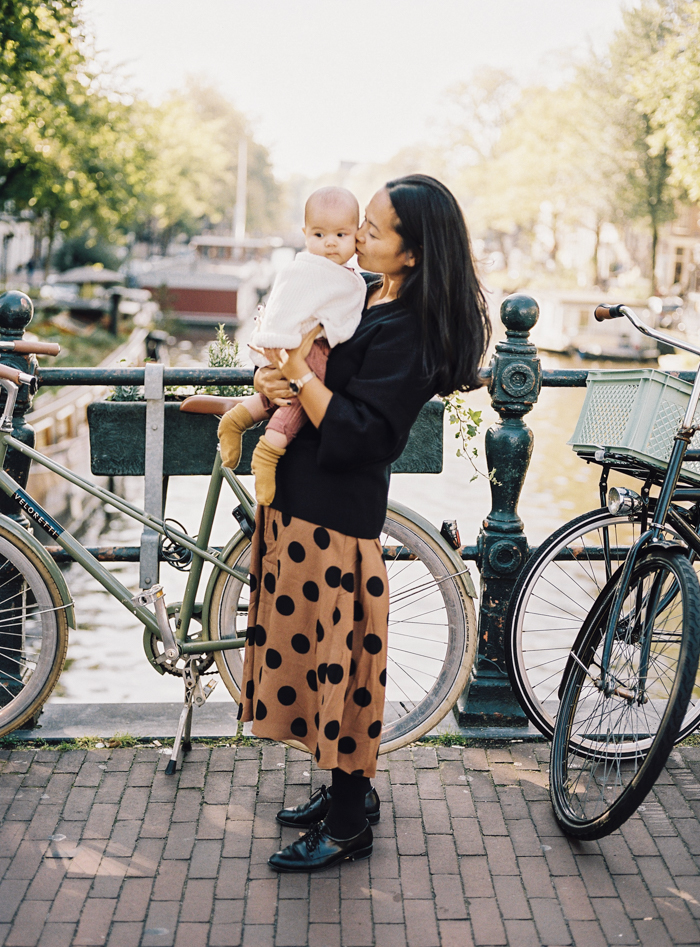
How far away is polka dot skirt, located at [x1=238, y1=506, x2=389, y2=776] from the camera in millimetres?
2393

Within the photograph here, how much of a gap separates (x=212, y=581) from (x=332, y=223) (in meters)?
1.25

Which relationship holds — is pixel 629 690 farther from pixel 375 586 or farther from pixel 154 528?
pixel 154 528

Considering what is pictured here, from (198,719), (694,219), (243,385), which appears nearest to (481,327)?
(243,385)

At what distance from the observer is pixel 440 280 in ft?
7.25

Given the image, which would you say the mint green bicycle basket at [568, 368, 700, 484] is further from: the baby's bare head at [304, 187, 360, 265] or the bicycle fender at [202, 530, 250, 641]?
the bicycle fender at [202, 530, 250, 641]

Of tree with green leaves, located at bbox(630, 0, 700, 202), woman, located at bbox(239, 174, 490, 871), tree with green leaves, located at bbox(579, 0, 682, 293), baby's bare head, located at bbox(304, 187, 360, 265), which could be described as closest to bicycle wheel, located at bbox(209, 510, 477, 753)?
woman, located at bbox(239, 174, 490, 871)

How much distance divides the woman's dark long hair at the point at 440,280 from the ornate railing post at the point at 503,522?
34.6 inches

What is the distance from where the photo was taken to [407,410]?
2254 millimetres

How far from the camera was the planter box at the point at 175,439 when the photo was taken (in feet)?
10.7

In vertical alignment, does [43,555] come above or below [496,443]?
below

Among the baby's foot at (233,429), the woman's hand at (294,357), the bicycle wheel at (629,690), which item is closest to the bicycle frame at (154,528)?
the baby's foot at (233,429)

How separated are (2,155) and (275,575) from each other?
16822mm

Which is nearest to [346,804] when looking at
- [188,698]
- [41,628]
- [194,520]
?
[188,698]

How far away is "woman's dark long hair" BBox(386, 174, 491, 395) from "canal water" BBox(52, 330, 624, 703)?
155 centimetres
